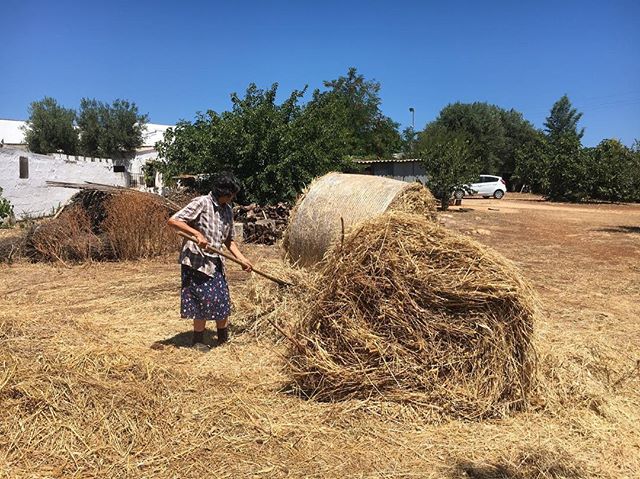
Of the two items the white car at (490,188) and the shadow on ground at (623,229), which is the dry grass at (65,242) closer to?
the shadow on ground at (623,229)

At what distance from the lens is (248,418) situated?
3.38 m

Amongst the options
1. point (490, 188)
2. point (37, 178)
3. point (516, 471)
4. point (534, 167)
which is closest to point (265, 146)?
point (37, 178)

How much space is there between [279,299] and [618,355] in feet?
10.3

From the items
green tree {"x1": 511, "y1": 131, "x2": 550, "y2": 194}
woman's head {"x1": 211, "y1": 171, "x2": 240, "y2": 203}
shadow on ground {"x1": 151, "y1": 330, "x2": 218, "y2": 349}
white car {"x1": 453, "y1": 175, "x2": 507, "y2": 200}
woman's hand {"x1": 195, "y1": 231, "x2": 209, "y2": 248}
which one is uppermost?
green tree {"x1": 511, "y1": 131, "x2": 550, "y2": 194}

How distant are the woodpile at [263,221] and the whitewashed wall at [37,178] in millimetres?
5664

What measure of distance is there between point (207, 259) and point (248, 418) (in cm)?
159

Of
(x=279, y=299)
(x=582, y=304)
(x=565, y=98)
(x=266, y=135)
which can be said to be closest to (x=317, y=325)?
(x=279, y=299)

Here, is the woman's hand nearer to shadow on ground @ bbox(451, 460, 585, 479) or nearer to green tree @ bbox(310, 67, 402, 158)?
shadow on ground @ bbox(451, 460, 585, 479)

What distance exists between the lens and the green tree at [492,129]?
45781 mm

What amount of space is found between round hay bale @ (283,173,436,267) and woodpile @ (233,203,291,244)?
4463 mm

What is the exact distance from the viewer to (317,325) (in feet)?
12.4

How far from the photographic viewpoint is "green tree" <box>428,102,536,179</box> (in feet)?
150

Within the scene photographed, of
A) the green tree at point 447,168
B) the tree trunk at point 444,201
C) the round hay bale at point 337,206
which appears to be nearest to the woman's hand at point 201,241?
the round hay bale at point 337,206

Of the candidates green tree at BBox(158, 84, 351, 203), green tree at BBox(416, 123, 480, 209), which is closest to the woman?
green tree at BBox(158, 84, 351, 203)
